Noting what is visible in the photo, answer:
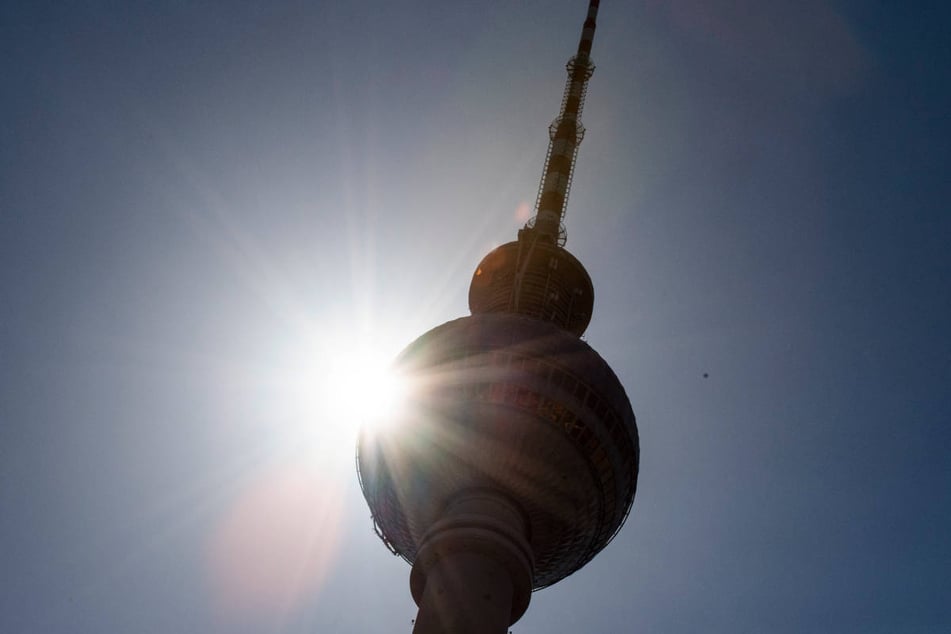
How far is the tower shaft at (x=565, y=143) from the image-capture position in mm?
49719

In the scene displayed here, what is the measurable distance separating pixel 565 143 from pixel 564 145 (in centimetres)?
23

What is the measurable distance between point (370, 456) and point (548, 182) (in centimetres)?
2558

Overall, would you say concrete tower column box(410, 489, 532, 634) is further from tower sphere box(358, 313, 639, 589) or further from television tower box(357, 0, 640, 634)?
tower sphere box(358, 313, 639, 589)

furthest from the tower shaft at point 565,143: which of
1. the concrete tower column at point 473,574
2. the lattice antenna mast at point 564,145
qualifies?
the concrete tower column at point 473,574

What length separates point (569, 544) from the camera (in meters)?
38.2

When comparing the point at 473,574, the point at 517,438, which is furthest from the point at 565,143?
the point at 473,574

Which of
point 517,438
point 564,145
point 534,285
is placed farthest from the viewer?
point 564,145

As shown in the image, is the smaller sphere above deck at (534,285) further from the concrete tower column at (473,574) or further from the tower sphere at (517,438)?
the concrete tower column at (473,574)

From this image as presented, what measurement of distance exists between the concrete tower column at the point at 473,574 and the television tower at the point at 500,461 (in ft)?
0.21

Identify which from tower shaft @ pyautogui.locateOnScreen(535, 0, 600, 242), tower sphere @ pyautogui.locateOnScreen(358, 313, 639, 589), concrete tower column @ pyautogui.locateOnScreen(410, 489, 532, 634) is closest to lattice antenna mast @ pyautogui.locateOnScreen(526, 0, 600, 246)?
tower shaft @ pyautogui.locateOnScreen(535, 0, 600, 242)

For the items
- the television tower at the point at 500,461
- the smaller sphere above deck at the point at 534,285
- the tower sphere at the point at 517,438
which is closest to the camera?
the television tower at the point at 500,461

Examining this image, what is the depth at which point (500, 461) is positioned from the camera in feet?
115

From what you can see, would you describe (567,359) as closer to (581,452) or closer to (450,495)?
(581,452)

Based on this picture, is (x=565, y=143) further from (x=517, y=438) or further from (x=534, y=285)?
(x=517, y=438)
